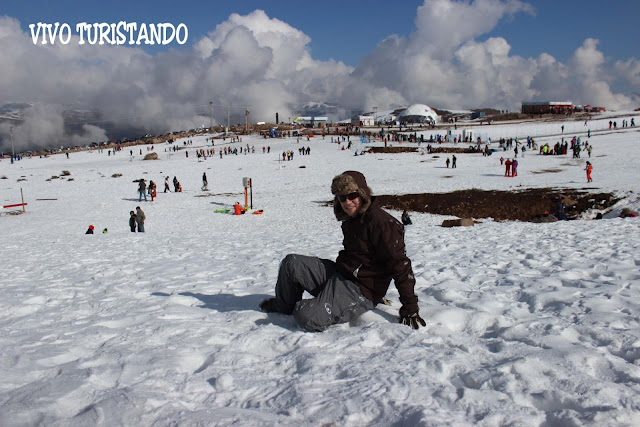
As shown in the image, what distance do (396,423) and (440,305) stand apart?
244 cm

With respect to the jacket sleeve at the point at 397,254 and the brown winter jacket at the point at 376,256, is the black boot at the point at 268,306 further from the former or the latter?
the jacket sleeve at the point at 397,254

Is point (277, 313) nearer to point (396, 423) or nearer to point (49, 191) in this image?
point (396, 423)

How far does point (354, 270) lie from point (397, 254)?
475 mm

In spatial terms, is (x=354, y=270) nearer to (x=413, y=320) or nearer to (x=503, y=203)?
(x=413, y=320)

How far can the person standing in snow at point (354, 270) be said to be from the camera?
3736mm

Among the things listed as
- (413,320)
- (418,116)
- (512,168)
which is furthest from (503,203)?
(418,116)

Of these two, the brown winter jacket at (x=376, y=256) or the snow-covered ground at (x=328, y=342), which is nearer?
the snow-covered ground at (x=328, y=342)

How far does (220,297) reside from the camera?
215 inches

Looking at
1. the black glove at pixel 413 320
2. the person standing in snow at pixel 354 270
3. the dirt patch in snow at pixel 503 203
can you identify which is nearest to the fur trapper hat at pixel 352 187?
the person standing in snow at pixel 354 270

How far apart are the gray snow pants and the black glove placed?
37 cm

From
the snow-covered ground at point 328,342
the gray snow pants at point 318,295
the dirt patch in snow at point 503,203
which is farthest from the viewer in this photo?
the dirt patch in snow at point 503,203

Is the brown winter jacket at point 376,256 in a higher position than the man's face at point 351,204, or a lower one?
lower

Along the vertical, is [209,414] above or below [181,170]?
below

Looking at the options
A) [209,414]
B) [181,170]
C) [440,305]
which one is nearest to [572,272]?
[440,305]
